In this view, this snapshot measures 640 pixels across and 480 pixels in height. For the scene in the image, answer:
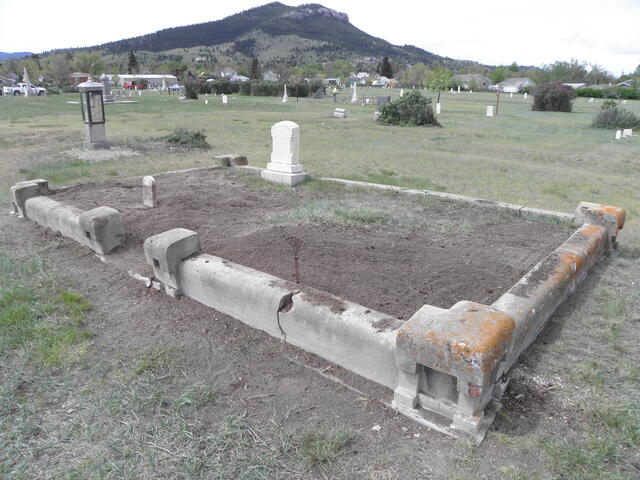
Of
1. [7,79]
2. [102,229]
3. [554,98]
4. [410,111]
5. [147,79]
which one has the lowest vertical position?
[102,229]

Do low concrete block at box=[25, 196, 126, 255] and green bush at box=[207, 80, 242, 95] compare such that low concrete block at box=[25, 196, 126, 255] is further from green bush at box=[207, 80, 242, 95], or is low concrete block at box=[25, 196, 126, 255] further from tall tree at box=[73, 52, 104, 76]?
tall tree at box=[73, 52, 104, 76]

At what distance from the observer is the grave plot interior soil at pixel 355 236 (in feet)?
13.4

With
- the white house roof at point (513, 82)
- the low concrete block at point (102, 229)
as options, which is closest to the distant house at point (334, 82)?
the white house roof at point (513, 82)

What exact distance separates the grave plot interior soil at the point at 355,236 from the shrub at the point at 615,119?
22.1 m

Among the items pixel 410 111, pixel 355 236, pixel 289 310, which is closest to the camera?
pixel 289 310

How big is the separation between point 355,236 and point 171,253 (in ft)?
7.32

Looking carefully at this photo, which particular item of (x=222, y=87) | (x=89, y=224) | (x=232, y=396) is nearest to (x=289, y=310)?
(x=232, y=396)

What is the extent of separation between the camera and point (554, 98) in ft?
113

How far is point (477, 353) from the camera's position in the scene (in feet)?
8.00

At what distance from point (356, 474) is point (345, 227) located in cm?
366

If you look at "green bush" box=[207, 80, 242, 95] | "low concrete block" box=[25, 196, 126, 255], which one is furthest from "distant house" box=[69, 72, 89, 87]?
"low concrete block" box=[25, 196, 126, 255]

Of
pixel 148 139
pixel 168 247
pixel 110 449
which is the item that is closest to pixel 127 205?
pixel 168 247

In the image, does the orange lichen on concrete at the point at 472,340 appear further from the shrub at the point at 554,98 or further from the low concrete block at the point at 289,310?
the shrub at the point at 554,98

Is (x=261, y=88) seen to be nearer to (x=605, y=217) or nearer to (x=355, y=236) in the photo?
(x=355, y=236)
